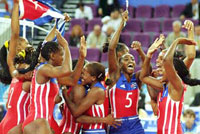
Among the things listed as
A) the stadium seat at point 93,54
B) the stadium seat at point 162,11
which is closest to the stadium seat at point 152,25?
the stadium seat at point 162,11

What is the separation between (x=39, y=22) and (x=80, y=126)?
214 centimetres

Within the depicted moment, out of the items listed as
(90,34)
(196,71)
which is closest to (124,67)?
(196,71)

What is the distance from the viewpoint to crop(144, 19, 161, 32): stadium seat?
1495 cm

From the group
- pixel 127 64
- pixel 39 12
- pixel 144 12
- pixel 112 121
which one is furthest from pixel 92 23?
pixel 112 121

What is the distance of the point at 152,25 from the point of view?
15.0 meters

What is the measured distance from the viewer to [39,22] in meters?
8.15

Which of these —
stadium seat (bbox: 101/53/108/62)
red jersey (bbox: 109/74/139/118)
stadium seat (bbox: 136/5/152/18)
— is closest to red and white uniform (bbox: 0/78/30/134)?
red jersey (bbox: 109/74/139/118)

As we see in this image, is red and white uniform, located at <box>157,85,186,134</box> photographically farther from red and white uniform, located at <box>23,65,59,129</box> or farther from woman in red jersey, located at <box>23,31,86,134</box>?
red and white uniform, located at <box>23,65,59,129</box>

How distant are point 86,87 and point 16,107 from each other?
0.97 metres

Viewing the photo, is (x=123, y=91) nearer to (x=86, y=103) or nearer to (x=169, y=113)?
(x=86, y=103)

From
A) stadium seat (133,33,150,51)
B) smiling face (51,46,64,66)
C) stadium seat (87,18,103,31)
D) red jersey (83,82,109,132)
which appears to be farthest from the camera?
stadium seat (87,18,103,31)

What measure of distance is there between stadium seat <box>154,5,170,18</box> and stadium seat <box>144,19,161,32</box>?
3.49ft

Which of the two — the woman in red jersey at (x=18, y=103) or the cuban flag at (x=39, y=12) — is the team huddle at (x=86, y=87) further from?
the cuban flag at (x=39, y=12)

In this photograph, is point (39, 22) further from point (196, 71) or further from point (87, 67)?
point (196, 71)
